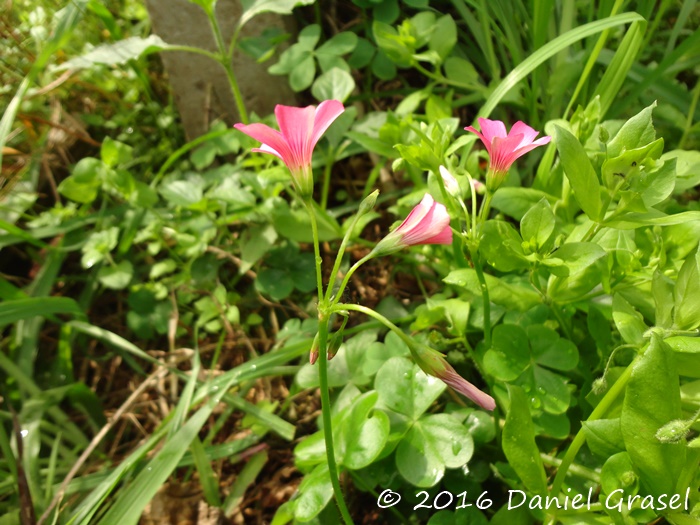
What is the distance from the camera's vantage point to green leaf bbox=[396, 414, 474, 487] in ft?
2.99

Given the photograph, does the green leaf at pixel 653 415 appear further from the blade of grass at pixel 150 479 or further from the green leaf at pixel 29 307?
the green leaf at pixel 29 307

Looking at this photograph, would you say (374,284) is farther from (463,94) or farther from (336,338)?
A: (336,338)

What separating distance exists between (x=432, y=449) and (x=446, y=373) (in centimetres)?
30

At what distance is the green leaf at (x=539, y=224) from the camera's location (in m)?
0.85

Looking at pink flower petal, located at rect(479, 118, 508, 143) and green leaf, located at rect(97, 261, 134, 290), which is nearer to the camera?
pink flower petal, located at rect(479, 118, 508, 143)

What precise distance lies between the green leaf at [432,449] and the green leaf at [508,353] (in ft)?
0.36

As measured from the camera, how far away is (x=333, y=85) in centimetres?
146

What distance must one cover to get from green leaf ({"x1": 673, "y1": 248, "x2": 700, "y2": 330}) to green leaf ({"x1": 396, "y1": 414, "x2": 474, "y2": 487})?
360 millimetres

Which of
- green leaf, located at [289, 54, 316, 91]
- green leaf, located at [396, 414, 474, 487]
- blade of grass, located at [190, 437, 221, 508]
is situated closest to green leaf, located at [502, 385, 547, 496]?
green leaf, located at [396, 414, 474, 487]

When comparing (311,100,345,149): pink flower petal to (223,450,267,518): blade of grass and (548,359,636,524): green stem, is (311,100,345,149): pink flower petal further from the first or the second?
(223,450,267,518): blade of grass

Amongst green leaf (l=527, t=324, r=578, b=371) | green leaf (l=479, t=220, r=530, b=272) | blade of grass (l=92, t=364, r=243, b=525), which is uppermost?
green leaf (l=479, t=220, r=530, b=272)

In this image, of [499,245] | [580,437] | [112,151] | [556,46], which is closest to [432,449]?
[580,437]

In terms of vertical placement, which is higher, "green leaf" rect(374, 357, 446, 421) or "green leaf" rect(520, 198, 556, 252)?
"green leaf" rect(520, 198, 556, 252)

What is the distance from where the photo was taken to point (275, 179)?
1.30 m
